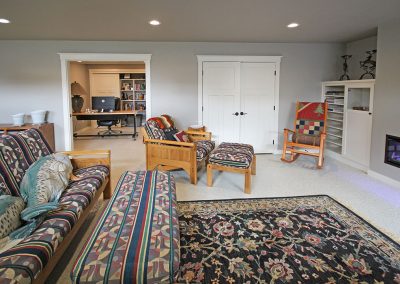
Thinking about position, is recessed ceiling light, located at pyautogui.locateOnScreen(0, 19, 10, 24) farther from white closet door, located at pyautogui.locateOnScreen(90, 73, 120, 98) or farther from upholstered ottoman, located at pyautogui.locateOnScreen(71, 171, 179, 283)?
white closet door, located at pyautogui.locateOnScreen(90, 73, 120, 98)

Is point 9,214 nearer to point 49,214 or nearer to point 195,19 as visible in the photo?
point 49,214

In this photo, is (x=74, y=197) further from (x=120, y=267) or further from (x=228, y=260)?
(x=228, y=260)

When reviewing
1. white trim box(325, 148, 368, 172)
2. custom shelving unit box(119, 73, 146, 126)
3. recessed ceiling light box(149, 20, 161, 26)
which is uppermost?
recessed ceiling light box(149, 20, 161, 26)

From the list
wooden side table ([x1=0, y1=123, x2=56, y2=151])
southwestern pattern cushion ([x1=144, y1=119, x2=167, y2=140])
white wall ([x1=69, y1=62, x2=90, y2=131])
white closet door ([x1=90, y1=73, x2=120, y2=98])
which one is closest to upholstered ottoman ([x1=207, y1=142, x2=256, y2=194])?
southwestern pattern cushion ([x1=144, y1=119, x2=167, y2=140])

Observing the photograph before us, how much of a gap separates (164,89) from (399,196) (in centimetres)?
414

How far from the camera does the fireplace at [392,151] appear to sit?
4086 mm

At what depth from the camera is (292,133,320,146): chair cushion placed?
531 centimetres

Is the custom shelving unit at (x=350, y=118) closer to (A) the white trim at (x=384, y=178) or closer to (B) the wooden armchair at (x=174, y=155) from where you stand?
(A) the white trim at (x=384, y=178)

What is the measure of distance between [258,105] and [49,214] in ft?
15.6

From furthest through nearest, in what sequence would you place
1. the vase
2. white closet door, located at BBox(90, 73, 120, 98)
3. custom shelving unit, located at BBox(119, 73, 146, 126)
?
1. custom shelving unit, located at BBox(119, 73, 146, 126)
2. white closet door, located at BBox(90, 73, 120, 98)
3. the vase

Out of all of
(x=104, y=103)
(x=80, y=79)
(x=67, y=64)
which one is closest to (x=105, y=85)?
(x=80, y=79)

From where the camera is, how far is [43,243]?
1670 mm

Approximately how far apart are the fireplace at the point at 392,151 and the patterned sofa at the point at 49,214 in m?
3.76

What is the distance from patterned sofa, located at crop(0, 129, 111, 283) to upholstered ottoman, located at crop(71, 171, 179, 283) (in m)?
0.20
